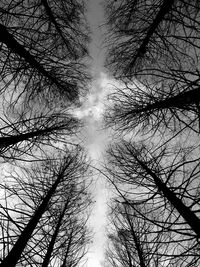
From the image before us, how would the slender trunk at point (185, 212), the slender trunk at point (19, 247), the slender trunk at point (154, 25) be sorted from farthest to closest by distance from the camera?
1. the slender trunk at point (154, 25)
2. the slender trunk at point (19, 247)
3. the slender trunk at point (185, 212)

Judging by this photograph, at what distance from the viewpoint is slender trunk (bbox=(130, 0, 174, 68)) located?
12.2 ft

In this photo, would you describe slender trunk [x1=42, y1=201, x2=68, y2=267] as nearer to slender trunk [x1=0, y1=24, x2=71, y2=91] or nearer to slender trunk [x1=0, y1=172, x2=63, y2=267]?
slender trunk [x1=0, y1=172, x2=63, y2=267]

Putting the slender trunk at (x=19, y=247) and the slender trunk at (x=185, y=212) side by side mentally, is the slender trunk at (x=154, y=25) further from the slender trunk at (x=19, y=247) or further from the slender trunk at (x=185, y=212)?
the slender trunk at (x=19, y=247)

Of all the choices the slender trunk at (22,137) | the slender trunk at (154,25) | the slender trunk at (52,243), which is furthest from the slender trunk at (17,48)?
the slender trunk at (52,243)

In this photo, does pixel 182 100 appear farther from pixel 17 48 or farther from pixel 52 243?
pixel 52 243

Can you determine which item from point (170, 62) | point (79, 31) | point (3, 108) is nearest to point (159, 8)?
point (170, 62)

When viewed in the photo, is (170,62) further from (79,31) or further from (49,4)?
(49,4)

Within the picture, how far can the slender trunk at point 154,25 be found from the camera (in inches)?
147

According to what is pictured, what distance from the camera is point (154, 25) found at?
4.11 m

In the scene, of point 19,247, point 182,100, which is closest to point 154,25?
point 182,100

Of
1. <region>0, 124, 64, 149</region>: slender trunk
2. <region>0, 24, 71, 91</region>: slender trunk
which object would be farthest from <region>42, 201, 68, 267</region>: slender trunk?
<region>0, 24, 71, 91</region>: slender trunk

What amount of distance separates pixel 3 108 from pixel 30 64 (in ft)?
3.23

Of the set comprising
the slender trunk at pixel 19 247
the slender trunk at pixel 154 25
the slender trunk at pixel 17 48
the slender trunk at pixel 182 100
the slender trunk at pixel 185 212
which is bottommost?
the slender trunk at pixel 19 247

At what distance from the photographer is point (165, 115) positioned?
3.02 meters
